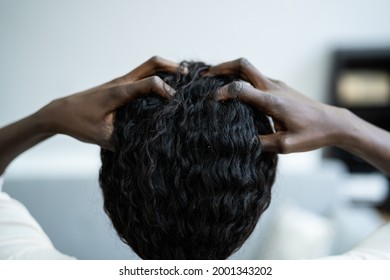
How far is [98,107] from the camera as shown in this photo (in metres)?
0.67

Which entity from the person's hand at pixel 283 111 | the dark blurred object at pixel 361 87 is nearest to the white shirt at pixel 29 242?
the person's hand at pixel 283 111

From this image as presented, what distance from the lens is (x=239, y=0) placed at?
2158 mm

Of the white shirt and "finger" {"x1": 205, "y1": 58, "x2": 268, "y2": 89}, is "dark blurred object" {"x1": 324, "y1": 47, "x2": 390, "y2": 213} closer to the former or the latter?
the white shirt

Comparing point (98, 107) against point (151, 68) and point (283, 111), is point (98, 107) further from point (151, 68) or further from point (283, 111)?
point (283, 111)

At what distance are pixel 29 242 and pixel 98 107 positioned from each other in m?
0.28

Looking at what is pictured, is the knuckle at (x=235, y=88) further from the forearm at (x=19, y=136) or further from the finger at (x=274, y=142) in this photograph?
the forearm at (x=19, y=136)

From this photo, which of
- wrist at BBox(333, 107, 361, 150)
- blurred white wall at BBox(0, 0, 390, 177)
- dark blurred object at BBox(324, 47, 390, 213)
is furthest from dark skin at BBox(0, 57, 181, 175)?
dark blurred object at BBox(324, 47, 390, 213)

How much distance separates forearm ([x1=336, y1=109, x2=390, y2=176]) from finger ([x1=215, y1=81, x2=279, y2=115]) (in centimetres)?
15

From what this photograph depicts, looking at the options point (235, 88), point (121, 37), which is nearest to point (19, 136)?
point (235, 88)

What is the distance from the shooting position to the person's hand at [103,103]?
0.65 metres

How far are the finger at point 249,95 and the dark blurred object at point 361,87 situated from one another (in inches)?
80.3

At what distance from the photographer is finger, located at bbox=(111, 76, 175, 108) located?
0.64m
